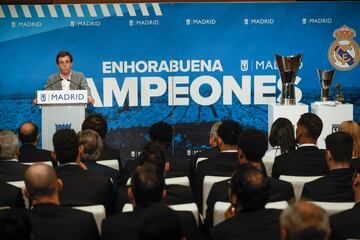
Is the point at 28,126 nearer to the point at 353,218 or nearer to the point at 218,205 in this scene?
the point at 218,205

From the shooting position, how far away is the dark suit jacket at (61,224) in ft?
11.0

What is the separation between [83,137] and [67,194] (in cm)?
105

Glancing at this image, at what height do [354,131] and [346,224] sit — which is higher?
[354,131]

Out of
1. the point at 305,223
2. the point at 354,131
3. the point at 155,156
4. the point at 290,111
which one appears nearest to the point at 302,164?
the point at 354,131

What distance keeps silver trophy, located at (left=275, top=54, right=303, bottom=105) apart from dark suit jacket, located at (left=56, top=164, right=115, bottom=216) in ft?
13.4

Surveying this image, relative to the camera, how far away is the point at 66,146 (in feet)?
15.1

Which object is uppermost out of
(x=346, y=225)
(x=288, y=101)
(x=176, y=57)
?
(x=176, y=57)

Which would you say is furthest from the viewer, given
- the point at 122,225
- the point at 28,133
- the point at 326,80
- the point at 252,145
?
the point at 326,80

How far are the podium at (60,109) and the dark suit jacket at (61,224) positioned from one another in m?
3.41

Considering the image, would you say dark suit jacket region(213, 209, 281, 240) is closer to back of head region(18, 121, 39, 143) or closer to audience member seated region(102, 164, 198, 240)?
audience member seated region(102, 164, 198, 240)

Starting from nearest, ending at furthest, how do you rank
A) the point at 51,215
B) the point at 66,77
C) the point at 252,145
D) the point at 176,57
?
the point at 51,215 < the point at 252,145 < the point at 66,77 < the point at 176,57

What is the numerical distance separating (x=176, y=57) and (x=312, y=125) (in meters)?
3.91

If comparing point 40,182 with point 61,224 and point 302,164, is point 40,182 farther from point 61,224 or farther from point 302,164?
point 302,164

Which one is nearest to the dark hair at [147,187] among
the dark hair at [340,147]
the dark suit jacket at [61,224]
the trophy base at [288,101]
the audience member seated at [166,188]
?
the dark suit jacket at [61,224]
